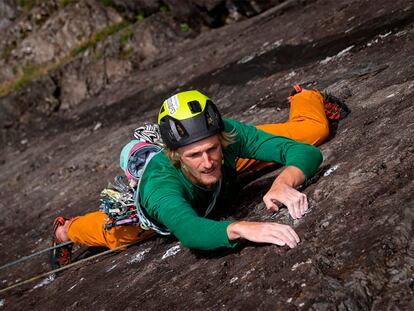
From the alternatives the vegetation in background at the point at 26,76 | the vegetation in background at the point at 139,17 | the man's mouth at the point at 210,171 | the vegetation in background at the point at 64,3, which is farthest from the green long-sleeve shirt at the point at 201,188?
the vegetation in background at the point at 64,3

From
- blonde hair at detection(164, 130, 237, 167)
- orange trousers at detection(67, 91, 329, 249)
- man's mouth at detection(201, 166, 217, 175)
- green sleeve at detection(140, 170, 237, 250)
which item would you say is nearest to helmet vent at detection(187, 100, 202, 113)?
blonde hair at detection(164, 130, 237, 167)

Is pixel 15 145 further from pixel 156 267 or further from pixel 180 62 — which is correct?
pixel 156 267

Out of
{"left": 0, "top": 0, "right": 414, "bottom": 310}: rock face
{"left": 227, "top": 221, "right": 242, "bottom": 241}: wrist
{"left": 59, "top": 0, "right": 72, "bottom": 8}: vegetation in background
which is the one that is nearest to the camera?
{"left": 0, "top": 0, "right": 414, "bottom": 310}: rock face

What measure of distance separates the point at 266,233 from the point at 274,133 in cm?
191

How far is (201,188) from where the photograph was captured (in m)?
4.42

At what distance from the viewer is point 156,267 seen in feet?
15.1

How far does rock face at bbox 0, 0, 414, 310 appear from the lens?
10.7 ft

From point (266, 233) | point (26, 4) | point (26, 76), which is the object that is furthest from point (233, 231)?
point (26, 4)

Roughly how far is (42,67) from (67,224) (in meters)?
11.6

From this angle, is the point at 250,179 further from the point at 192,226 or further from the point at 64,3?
the point at 64,3

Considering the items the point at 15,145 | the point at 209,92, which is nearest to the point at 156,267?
the point at 209,92

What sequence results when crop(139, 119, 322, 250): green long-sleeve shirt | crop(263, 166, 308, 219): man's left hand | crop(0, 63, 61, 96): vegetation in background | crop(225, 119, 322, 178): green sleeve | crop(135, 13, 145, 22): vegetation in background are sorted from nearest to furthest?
crop(139, 119, 322, 250): green long-sleeve shirt
crop(263, 166, 308, 219): man's left hand
crop(225, 119, 322, 178): green sleeve
crop(135, 13, 145, 22): vegetation in background
crop(0, 63, 61, 96): vegetation in background

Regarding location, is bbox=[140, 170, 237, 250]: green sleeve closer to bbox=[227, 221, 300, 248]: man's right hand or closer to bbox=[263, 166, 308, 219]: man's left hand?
bbox=[227, 221, 300, 248]: man's right hand

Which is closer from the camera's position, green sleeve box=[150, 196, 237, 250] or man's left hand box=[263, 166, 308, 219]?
green sleeve box=[150, 196, 237, 250]
